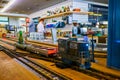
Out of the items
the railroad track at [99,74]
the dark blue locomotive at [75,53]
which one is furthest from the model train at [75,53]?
the railroad track at [99,74]

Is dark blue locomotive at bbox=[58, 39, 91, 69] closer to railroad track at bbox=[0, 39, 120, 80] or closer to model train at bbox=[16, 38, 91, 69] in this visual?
model train at bbox=[16, 38, 91, 69]

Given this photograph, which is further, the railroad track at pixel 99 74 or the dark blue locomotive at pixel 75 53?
the dark blue locomotive at pixel 75 53

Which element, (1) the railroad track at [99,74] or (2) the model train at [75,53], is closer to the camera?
(1) the railroad track at [99,74]

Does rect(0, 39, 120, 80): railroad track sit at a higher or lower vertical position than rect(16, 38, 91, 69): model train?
lower

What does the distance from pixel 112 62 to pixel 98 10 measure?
289 inches

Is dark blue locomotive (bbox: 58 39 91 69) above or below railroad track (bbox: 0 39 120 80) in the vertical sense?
above

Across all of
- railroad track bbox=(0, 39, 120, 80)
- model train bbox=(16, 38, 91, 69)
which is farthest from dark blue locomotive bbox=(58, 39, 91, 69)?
railroad track bbox=(0, 39, 120, 80)

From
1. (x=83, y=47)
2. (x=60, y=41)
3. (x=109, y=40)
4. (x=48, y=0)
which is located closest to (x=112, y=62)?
(x=109, y=40)

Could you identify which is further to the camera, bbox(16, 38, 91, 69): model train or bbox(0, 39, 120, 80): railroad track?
bbox(16, 38, 91, 69): model train

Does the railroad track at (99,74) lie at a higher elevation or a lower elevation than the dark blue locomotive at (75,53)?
lower

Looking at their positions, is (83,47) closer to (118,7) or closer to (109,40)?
(109,40)

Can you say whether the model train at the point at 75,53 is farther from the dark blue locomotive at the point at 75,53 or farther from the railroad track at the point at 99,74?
the railroad track at the point at 99,74

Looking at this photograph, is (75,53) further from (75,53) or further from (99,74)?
(99,74)

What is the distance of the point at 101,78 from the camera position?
242cm
